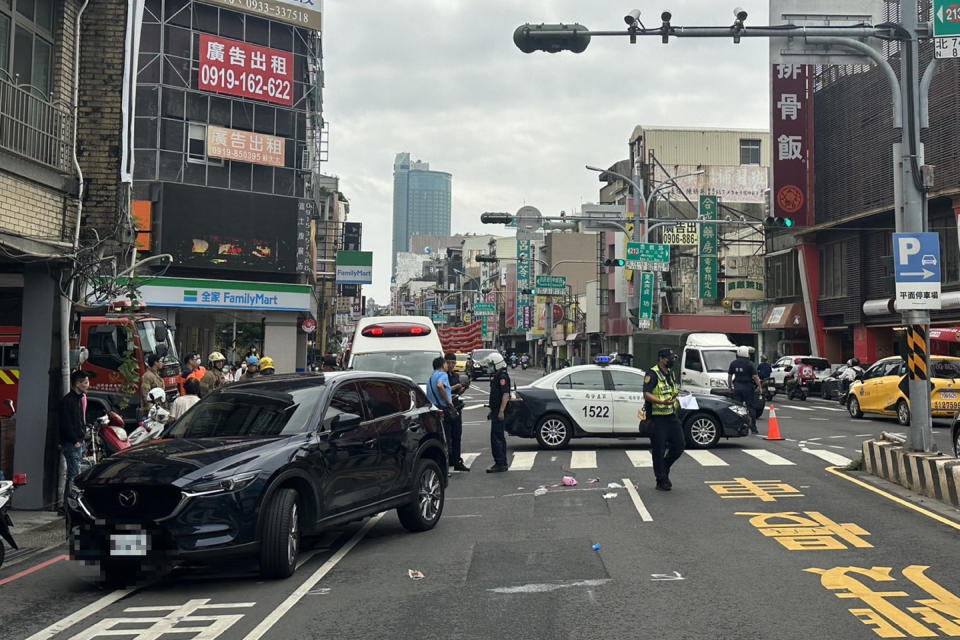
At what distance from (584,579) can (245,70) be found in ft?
133

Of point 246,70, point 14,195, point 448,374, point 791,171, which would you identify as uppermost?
point 246,70

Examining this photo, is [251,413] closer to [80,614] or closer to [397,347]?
[80,614]

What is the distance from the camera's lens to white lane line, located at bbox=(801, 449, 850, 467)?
1583cm

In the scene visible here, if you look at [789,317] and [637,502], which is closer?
[637,502]

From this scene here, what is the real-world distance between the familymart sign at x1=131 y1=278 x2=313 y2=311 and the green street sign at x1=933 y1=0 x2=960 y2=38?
32.8 metres

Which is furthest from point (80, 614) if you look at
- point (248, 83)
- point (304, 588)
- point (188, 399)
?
point (248, 83)

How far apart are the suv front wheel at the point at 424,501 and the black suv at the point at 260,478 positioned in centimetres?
2

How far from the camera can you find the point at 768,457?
16500 mm

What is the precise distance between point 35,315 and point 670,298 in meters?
59.0

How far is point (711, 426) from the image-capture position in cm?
→ 1797

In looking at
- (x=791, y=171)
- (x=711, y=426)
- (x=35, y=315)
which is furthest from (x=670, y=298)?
(x=35, y=315)

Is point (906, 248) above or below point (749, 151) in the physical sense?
below

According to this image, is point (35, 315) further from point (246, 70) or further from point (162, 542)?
point (246, 70)

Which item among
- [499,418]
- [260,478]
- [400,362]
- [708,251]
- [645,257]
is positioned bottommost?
[260,478]
